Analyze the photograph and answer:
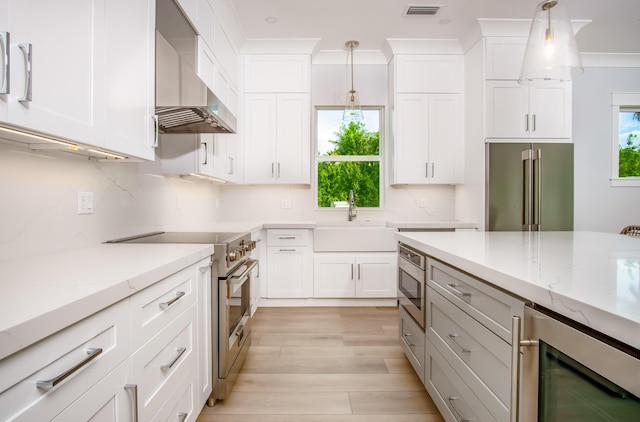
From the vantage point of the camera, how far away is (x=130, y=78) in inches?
53.5

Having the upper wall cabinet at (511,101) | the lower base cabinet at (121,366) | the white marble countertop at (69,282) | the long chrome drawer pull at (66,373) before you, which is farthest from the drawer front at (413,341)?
the upper wall cabinet at (511,101)

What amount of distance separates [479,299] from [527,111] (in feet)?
9.62

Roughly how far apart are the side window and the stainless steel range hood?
203cm

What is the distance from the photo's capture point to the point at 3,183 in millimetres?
1159

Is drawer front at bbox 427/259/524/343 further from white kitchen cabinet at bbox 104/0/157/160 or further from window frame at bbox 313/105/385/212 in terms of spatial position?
window frame at bbox 313/105/385/212

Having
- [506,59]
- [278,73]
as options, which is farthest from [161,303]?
[506,59]

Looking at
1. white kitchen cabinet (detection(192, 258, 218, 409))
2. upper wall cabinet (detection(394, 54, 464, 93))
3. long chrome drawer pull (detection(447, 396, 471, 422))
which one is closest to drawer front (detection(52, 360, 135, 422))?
white kitchen cabinet (detection(192, 258, 218, 409))

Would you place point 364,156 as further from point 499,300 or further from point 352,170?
point 499,300

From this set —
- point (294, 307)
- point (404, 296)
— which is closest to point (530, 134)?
point (404, 296)

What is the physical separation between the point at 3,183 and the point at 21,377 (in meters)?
0.93

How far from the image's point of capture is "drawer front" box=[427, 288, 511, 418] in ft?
3.36

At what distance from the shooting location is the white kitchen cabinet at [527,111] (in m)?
3.25

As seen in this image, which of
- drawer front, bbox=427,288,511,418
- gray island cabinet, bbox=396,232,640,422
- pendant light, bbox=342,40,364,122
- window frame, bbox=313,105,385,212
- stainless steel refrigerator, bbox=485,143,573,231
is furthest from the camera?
window frame, bbox=313,105,385,212

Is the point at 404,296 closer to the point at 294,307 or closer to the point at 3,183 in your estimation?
the point at 294,307
